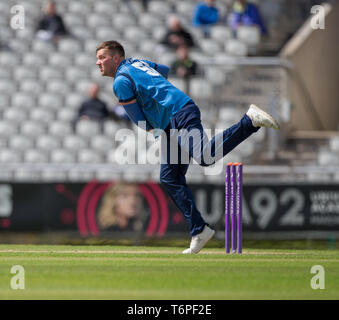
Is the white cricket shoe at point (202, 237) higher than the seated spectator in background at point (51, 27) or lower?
lower

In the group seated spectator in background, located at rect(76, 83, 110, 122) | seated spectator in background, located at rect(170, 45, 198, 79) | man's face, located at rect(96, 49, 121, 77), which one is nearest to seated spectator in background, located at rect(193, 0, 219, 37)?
seated spectator in background, located at rect(170, 45, 198, 79)

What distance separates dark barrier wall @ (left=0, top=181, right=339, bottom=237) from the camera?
11734 millimetres

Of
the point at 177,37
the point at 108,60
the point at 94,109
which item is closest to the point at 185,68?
the point at 177,37

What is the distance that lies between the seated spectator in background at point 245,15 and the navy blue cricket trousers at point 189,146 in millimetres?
8019

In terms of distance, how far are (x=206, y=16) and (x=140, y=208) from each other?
542 centimetres

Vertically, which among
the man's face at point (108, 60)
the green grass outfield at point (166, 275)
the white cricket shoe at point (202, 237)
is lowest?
the green grass outfield at point (166, 275)

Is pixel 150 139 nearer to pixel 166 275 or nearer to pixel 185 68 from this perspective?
pixel 185 68

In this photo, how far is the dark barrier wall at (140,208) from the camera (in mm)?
11734

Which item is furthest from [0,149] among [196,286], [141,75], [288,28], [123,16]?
[196,286]

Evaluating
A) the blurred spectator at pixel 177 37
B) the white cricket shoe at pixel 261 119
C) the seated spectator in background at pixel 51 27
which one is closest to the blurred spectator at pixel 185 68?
the blurred spectator at pixel 177 37

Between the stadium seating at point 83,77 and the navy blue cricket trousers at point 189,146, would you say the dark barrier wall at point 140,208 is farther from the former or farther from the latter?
the navy blue cricket trousers at point 189,146

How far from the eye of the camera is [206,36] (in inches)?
627

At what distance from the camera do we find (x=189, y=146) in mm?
7785
